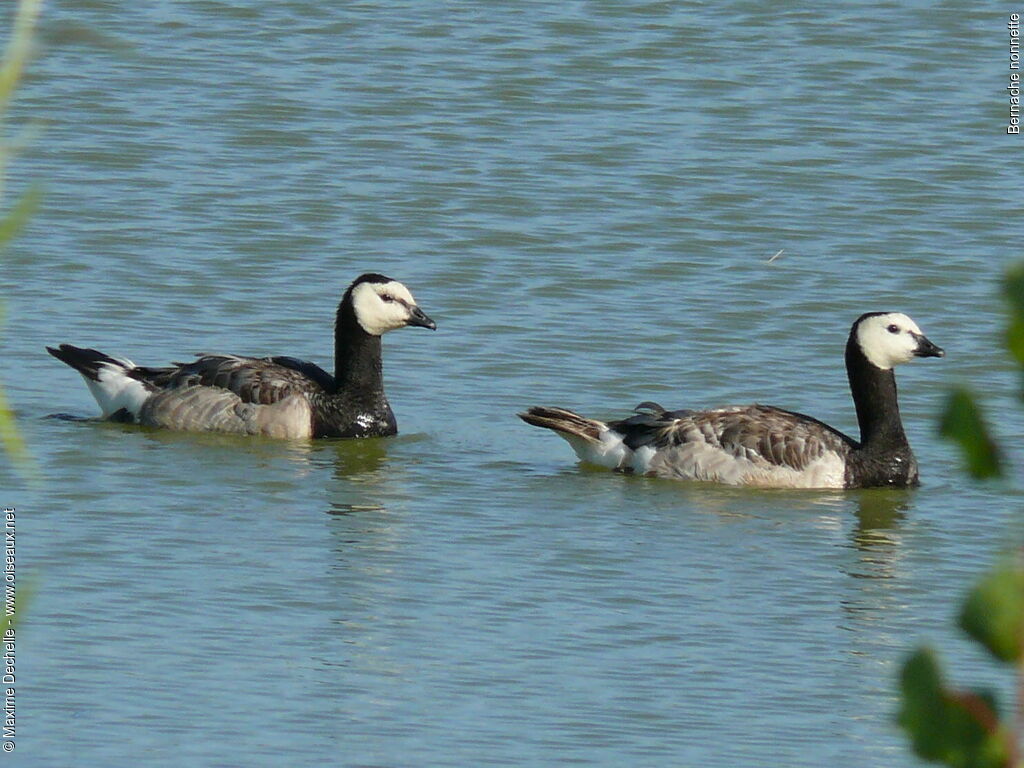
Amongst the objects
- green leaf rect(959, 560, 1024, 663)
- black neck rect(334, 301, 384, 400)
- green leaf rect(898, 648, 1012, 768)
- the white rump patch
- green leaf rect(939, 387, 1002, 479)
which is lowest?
the white rump patch

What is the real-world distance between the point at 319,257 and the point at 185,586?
7319 mm

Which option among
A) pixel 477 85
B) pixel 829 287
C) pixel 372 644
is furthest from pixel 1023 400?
pixel 477 85

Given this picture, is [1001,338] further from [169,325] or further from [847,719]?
[169,325]

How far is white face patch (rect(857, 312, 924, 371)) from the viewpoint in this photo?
11758mm

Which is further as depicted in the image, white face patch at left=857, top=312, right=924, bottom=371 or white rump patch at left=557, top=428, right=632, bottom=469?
white face patch at left=857, top=312, right=924, bottom=371

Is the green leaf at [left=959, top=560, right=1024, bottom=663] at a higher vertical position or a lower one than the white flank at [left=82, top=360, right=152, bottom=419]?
higher

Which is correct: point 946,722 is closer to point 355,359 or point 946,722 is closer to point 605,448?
point 605,448

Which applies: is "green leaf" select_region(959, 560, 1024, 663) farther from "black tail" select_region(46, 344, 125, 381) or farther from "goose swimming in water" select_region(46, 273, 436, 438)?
"black tail" select_region(46, 344, 125, 381)

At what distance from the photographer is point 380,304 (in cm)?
1264

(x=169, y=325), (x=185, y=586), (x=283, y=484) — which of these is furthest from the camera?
(x=169, y=325)

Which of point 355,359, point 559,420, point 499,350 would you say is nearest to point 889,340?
point 559,420

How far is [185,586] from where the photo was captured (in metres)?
8.73

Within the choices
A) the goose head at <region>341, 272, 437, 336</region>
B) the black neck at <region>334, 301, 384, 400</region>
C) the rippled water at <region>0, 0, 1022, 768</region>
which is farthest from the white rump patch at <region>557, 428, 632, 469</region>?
the goose head at <region>341, 272, 437, 336</region>

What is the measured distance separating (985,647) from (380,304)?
1099 centimetres
